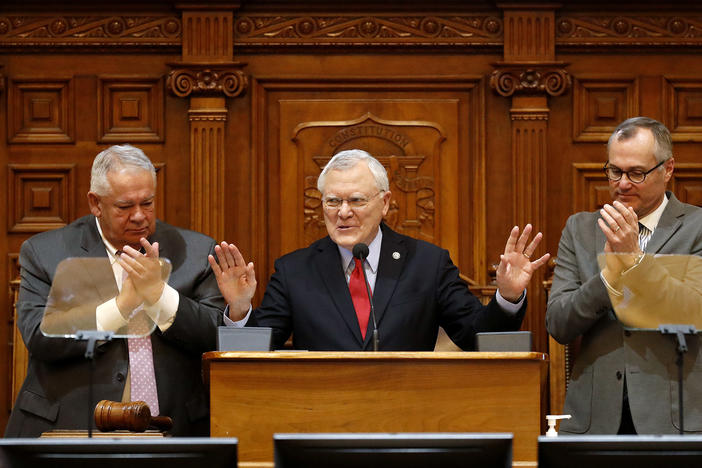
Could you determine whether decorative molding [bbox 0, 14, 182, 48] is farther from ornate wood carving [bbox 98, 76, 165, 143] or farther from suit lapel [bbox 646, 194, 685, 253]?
suit lapel [bbox 646, 194, 685, 253]

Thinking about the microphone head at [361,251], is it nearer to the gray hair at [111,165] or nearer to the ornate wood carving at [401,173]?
the gray hair at [111,165]

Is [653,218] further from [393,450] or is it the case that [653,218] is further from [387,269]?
[393,450]

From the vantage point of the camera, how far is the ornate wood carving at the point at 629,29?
476 centimetres

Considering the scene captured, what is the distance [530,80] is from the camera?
4688 mm

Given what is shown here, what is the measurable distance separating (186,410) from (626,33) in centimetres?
276

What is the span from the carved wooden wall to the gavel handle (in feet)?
5.01

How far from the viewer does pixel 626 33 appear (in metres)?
4.79

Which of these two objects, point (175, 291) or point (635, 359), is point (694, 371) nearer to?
point (635, 359)

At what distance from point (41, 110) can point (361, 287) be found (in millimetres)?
2078

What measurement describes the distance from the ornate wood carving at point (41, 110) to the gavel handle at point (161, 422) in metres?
1.98

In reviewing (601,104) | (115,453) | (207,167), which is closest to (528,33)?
(601,104)

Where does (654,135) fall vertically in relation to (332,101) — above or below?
below

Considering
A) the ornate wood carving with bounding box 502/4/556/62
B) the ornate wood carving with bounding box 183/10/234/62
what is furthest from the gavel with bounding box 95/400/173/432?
the ornate wood carving with bounding box 502/4/556/62

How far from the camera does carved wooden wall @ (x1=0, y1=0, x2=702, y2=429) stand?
4746 millimetres
